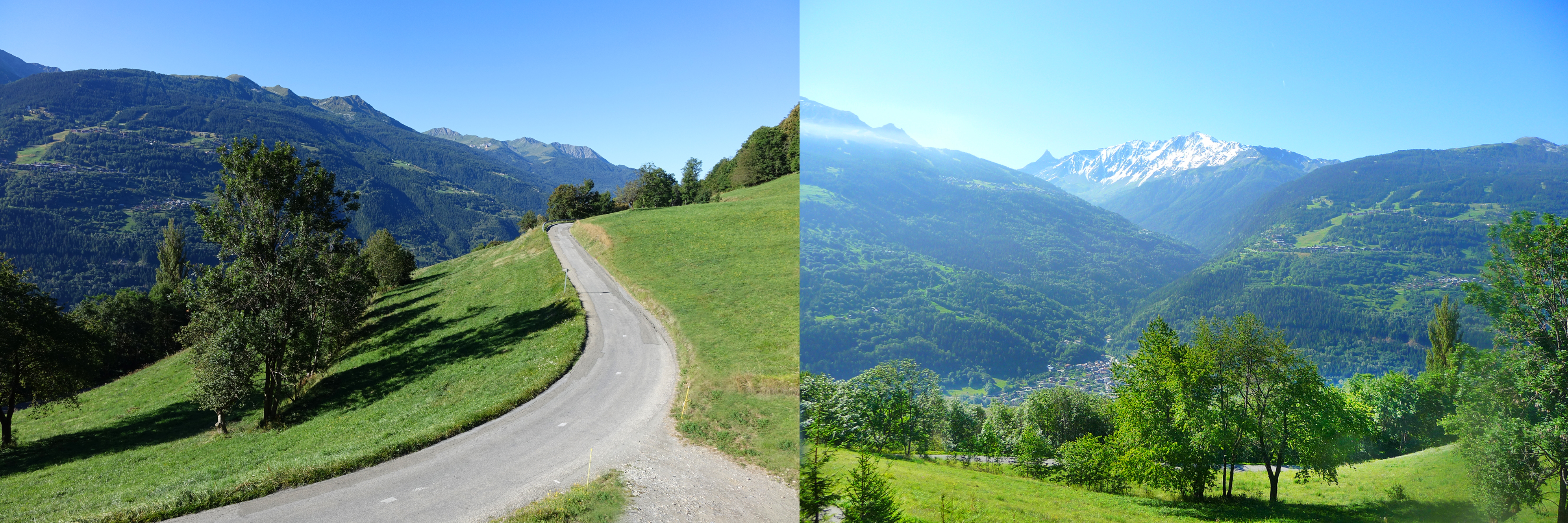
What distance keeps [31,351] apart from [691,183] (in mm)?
69733

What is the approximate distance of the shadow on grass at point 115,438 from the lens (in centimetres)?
2642

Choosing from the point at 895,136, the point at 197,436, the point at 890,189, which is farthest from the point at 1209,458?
the point at 197,436

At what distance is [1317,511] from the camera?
3.99 m

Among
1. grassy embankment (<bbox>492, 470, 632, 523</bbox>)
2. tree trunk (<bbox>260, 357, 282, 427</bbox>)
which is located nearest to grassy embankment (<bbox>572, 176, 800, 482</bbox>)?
grassy embankment (<bbox>492, 470, 632, 523</bbox>)

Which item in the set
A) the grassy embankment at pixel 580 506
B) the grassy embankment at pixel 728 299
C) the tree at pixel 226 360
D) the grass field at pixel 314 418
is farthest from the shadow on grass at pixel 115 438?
the grassy embankment at pixel 580 506

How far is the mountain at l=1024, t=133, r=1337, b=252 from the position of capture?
915 centimetres

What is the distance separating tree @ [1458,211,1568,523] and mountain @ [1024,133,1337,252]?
2.79m

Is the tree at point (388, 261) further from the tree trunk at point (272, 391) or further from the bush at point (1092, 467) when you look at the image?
the bush at point (1092, 467)

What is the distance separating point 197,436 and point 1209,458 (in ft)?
125

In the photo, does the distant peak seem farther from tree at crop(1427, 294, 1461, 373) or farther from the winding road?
the winding road

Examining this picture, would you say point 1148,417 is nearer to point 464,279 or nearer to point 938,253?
point 938,253

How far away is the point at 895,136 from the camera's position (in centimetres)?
627

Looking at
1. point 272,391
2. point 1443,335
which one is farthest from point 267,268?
point 1443,335

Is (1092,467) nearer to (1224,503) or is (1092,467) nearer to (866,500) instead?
(1224,503)
